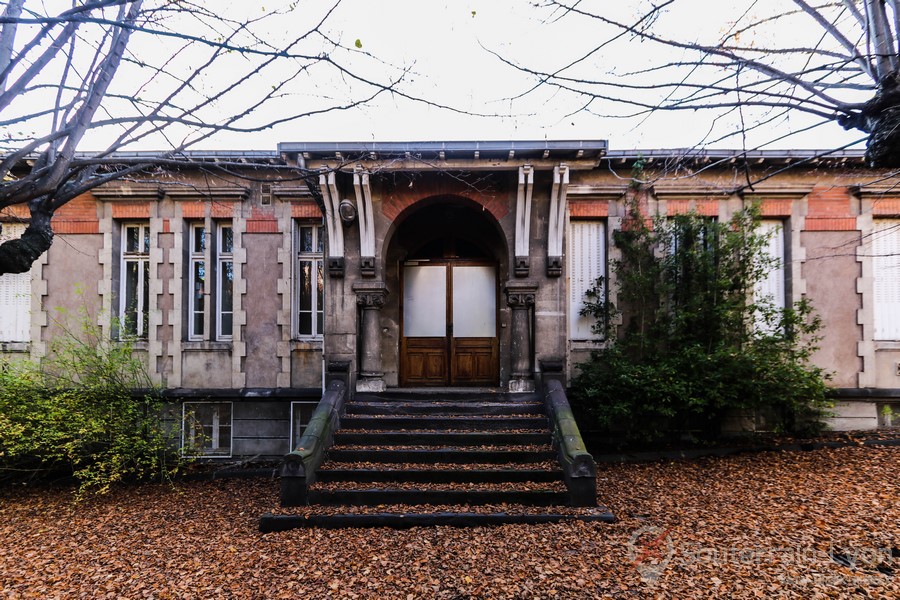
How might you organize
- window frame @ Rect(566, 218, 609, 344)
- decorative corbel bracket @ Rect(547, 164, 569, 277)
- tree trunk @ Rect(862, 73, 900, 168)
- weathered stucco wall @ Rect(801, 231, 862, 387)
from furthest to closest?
window frame @ Rect(566, 218, 609, 344) < weathered stucco wall @ Rect(801, 231, 862, 387) < decorative corbel bracket @ Rect(547, 164, 569, 277) < tree trunk @ Rect(862, 73, 900, 168)

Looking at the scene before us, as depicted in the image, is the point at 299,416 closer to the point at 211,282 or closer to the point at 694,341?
the point at 211,282

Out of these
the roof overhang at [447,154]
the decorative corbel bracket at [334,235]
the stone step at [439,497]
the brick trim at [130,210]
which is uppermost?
the roof overhang at [447,154]

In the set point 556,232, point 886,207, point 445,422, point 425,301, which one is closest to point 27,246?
point 445,422

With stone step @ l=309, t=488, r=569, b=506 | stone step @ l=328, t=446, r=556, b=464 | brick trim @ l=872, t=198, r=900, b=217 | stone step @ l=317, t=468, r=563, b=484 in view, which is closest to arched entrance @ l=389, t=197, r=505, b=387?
stone step @ l=328, t=446, r=556, b=464

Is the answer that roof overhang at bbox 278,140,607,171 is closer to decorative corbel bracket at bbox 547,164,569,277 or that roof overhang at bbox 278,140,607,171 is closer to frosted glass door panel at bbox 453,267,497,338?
decorative corbel bracket at bbox 547,164,569,277

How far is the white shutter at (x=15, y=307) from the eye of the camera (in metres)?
9.04

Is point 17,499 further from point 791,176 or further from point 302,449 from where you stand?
point 791,176

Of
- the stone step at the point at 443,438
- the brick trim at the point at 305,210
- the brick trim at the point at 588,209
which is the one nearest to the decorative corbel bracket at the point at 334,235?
the brick trim at the point at 305,210

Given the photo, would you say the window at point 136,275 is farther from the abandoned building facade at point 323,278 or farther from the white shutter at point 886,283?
the white shutter at point 886,283

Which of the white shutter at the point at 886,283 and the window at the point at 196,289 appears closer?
the white shutter at the point at 886,283

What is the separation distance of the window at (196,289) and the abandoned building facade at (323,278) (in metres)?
0.03

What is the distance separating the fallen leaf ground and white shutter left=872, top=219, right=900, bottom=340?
3.89m

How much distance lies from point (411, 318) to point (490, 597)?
5.92 meters

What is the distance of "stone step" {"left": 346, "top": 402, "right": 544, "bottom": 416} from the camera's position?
7148 millimetres
